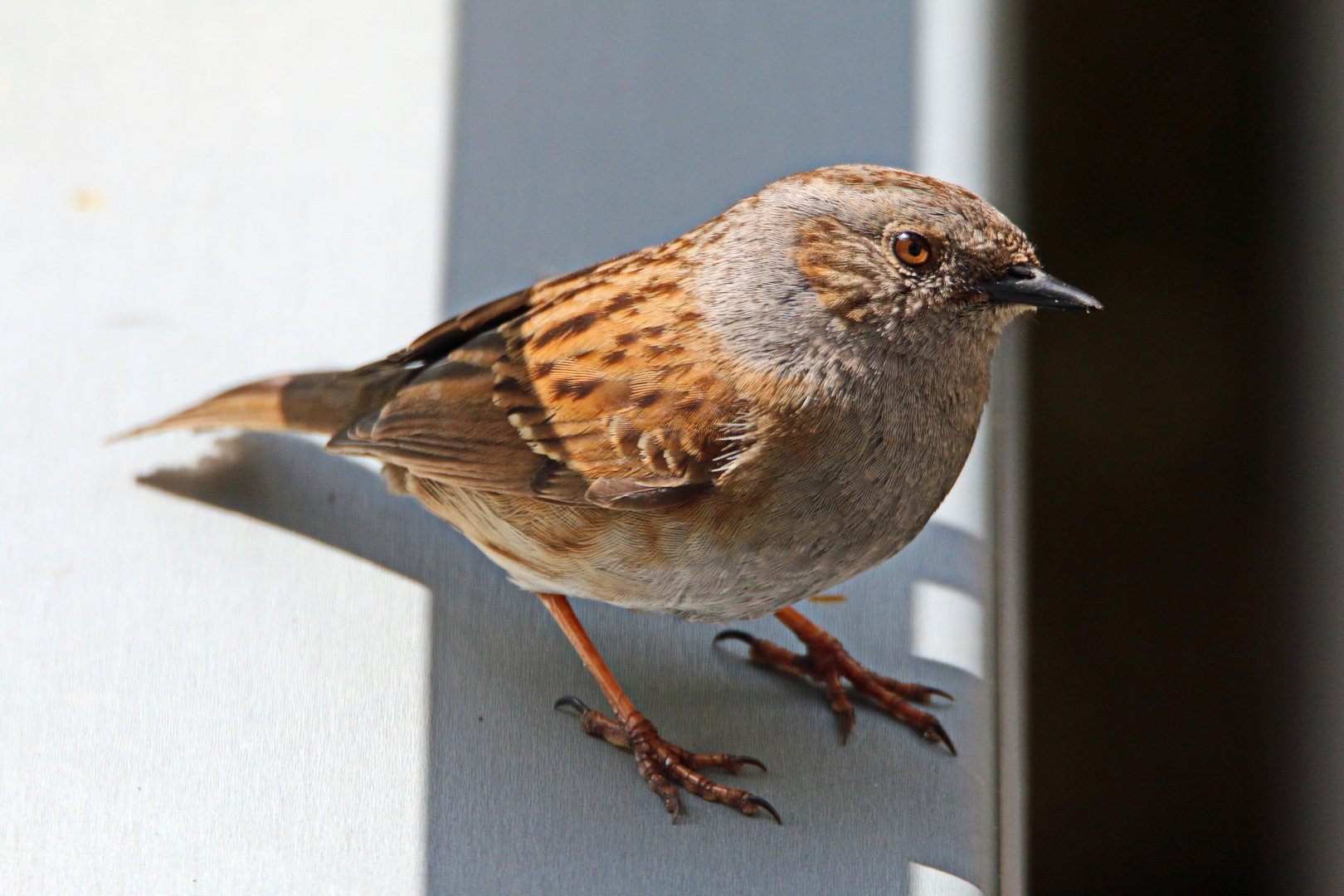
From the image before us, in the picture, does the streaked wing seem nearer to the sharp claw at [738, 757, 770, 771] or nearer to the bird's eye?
the bird's eye

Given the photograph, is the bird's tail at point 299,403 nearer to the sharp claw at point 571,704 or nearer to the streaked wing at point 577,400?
the streaked wing at point 577,400

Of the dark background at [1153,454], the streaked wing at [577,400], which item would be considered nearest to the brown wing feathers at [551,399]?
the streaked wing at [577,400]

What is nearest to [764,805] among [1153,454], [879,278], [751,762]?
[751,762]

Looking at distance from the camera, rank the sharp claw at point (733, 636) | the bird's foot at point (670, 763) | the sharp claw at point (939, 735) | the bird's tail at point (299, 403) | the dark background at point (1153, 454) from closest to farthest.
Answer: the bird's foot at point (670, 763) → the sharp claw at point (939, 735) → the sharp claw at point (733, 636) → the bird's tail at point (299, 403) → the dark background at point (1153, 454)

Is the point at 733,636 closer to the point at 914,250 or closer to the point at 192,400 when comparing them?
the point at 914,250

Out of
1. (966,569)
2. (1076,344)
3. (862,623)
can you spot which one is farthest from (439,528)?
(1076,344)

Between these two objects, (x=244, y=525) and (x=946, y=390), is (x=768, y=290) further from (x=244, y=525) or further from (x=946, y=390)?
(x=244, y=525)
